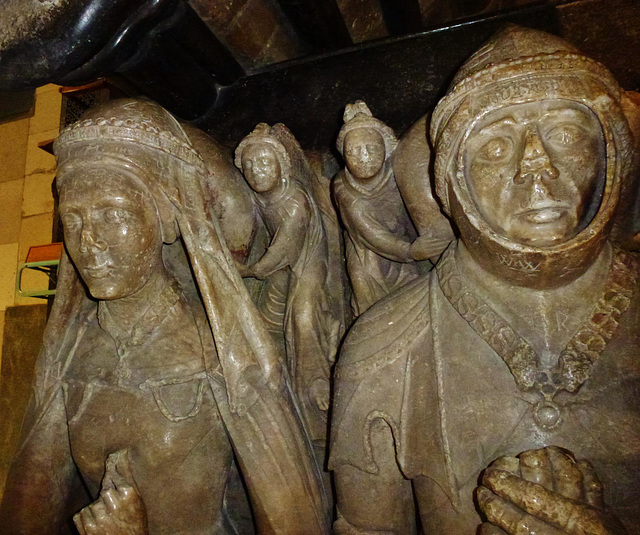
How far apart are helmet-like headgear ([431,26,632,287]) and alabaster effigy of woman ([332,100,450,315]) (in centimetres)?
35

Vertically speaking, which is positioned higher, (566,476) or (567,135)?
(567,135)

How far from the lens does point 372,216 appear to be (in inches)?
77.5

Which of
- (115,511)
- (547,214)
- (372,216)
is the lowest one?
(115,511)

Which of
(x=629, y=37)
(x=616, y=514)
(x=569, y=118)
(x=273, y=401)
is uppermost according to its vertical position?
(x=569, y=118)

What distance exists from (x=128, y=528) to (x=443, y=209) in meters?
1.47

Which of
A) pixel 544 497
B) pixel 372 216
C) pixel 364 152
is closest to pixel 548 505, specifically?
pixel 544 497

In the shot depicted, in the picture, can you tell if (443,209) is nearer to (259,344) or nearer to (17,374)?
(259,344)

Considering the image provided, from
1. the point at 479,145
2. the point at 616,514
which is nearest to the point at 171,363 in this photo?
the point at 479,145

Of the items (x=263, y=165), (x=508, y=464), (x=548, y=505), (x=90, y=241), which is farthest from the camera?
(x=263, y=165)

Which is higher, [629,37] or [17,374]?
[629,37]

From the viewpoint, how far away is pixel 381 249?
194 centimetres

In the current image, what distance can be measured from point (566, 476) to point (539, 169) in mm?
767

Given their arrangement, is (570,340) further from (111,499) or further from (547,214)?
(111,499)

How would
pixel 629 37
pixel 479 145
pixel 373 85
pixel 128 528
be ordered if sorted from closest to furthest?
pixel 479 145, pixel 128 528, pixel 629 37, pixel 373 85
